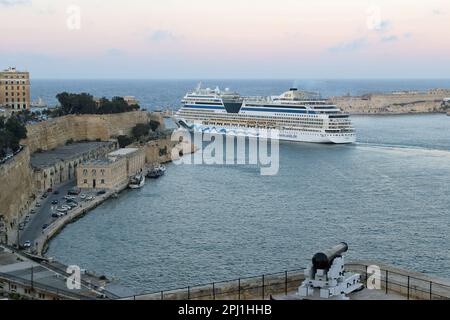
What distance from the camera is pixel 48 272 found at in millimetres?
9914

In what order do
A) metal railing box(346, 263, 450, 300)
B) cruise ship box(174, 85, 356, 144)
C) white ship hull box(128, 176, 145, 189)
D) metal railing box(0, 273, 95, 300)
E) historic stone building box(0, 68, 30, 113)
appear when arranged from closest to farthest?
metal railing box(346, 263, 450, 300) → metal railing box(0, 273, 95, 300) → white ship hull box(128, 176, 145, 189) → historic stone building box(0, 68, 30, 113) → cruise ship box(174, 85, 356, 144)

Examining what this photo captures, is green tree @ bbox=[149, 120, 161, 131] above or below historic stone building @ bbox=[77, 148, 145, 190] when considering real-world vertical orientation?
above

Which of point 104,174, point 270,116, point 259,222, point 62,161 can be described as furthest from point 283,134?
point 259,222

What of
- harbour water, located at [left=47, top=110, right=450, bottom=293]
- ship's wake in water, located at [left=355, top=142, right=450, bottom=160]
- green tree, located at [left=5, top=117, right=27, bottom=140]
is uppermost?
green tree, located at [left=5, top=117, right=27, bottom=140]

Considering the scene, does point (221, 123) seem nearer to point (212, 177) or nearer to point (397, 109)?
point (212, 177)

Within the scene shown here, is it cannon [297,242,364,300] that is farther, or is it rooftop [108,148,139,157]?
rooftop [108,148,139,157]

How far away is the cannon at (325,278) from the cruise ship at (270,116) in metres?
23.9

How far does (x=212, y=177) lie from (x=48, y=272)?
1133 centimetres

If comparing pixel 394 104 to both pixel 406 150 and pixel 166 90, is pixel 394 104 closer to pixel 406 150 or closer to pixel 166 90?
pixel 406 150

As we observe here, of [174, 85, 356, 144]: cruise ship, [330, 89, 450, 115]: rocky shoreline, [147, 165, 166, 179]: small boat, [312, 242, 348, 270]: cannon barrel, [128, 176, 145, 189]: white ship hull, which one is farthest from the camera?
[330, 89, 450, 115]: rocky shoreline

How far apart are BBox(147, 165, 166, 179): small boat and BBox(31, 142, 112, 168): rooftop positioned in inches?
88.7

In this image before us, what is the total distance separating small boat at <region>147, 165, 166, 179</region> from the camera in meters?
21.8

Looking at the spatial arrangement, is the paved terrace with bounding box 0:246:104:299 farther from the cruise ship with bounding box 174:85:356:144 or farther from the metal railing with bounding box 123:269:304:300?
the cruise ship with bounding box 174:85:356:144

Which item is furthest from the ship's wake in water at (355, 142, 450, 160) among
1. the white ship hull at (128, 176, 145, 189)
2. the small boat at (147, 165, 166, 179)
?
the white ship hull at (128, 176, 145, 189)
